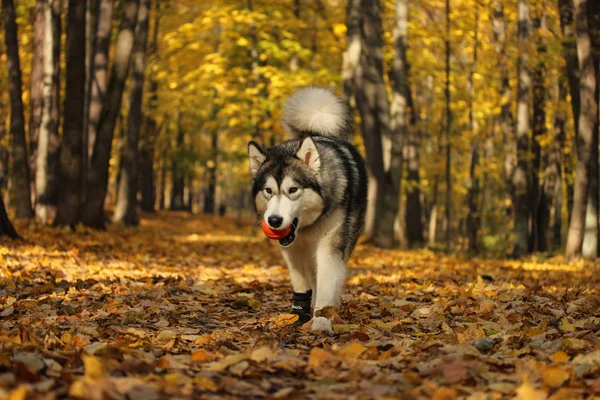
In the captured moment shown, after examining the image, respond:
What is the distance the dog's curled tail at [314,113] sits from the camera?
7.54 metres

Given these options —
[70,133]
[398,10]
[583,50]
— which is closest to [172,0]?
[398,10]

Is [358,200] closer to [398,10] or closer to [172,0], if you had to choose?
[398,10]

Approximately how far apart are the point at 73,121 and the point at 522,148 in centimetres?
1056

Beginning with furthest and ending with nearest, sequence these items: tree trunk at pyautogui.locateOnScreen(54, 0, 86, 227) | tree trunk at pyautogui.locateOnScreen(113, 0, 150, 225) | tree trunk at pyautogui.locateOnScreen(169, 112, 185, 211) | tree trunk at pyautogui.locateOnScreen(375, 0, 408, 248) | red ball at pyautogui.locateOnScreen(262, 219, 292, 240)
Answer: tree trunk at pyautogui.locateOnScreen(169, 112, 185, 211) → tree trunk at pyautogui.locateOnScreen(113, 0, 150, 225) → tree trunk at pyautogui.locateOnScreen(375, 0, 408, 248) → tree trunk at pyautogui.locateOnScreen(54, 0, 86, 227) → red ball at pyautogui.locateOnScreen(262, 219, 292, 240)

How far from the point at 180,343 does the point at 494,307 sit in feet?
11.3

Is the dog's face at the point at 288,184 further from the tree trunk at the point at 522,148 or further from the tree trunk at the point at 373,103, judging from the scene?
the tree trunk at the point at 522,148

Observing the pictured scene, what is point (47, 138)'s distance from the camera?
16.2 meters

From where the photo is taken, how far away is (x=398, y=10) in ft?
58.7

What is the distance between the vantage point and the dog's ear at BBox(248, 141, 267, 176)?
260 inches

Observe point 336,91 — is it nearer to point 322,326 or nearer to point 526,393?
point 322,326

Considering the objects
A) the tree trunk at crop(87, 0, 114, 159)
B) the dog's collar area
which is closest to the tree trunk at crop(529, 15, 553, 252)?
the tree trunk at crop(87, 0, 114, 159)

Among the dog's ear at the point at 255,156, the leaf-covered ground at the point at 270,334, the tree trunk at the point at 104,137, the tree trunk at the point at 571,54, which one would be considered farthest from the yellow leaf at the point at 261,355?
the tree trunk at the point at 571,54

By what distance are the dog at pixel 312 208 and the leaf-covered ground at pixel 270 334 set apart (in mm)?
399

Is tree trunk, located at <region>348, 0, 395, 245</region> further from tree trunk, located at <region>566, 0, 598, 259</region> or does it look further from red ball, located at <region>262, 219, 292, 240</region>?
red ball, located at <region>262, 219, 292, 240</region>
